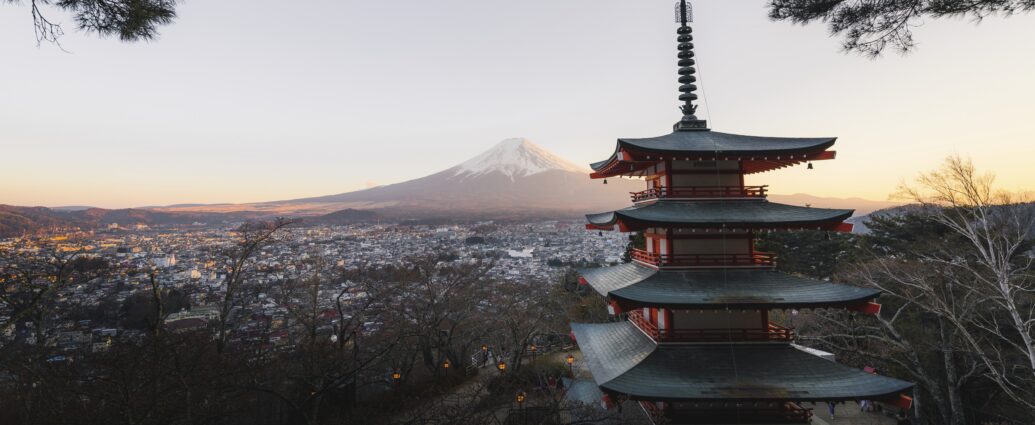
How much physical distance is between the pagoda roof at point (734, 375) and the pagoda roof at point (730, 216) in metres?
2.59

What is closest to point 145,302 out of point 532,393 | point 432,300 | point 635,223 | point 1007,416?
point 432,300

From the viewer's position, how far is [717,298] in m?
8.57

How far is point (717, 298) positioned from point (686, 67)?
21.3 ft

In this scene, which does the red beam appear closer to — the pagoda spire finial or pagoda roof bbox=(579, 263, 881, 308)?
pagoda roof bbox=(579, 263, 881, 308)

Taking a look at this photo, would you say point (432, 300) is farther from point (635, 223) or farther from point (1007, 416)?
point (1007, 416)

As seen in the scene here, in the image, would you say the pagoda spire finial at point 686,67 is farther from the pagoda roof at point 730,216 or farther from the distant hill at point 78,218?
the distant hill at point 78,218

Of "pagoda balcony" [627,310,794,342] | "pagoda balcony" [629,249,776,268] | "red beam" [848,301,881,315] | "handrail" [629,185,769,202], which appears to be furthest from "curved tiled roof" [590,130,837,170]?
"pagoda balcony" [627,310,794,342]

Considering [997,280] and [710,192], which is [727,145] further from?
[997,280]

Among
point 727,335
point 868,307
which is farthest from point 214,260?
point 868,307

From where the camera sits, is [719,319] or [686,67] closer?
[719,319]

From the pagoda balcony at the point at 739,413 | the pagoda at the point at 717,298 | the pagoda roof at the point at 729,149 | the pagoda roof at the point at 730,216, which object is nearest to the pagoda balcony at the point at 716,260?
the pagoda at the point at 717,298

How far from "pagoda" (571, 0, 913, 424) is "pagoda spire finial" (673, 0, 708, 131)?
38.1 inches

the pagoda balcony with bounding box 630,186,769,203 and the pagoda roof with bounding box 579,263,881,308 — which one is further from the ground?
the pagoda balcony with bounding box 630,186,769,203

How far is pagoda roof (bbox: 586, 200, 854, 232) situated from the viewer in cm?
885
